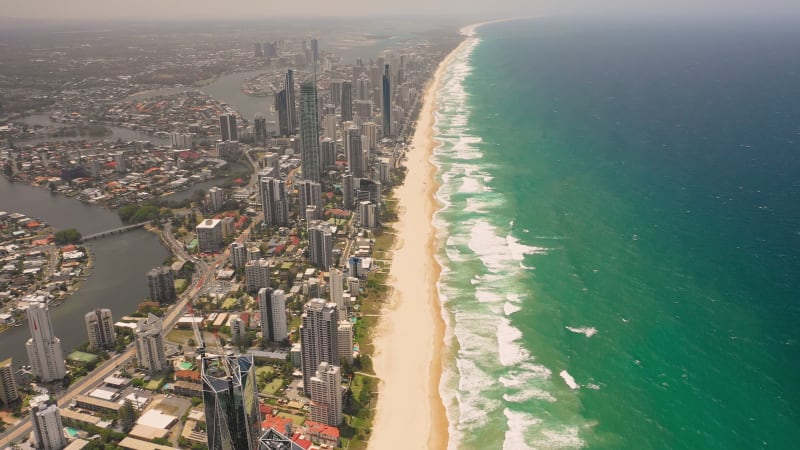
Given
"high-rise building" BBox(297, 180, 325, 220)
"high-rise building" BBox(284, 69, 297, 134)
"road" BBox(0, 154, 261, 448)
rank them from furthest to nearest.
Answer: "high-rise building" BBox(284, 69, 297, 134) → "high-rise building" BBox(297, 180, 325, 220) → "road" BBox(0, 154, 261, 448)

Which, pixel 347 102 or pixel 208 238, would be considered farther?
pixel 347 102

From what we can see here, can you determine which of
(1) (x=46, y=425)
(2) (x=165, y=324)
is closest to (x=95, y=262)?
(2) (x=165, y=324)

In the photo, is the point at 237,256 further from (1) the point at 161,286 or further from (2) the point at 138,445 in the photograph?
(2) the point at 138,445

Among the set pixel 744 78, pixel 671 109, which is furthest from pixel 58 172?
pixel 744 78

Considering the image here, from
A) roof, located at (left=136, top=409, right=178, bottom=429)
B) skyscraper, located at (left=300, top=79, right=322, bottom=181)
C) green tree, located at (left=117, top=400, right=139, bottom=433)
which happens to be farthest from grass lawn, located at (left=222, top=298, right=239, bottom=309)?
skyscraper, located at (left=300, top=79, right=322, bottom=181)

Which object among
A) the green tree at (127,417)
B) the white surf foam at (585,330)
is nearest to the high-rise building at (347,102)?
the white surf foam at (585,330)

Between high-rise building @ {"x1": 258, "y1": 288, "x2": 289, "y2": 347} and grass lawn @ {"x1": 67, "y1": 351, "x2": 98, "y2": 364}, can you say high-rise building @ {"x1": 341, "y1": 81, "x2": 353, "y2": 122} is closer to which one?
high-rise building @ {"x1": 258, "y1": 288, "x2": 289, "y2": 347}

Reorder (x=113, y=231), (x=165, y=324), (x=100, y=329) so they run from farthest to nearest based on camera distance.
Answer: (x=113, y=231), (x=165, y=324), (x=100, y=329)
